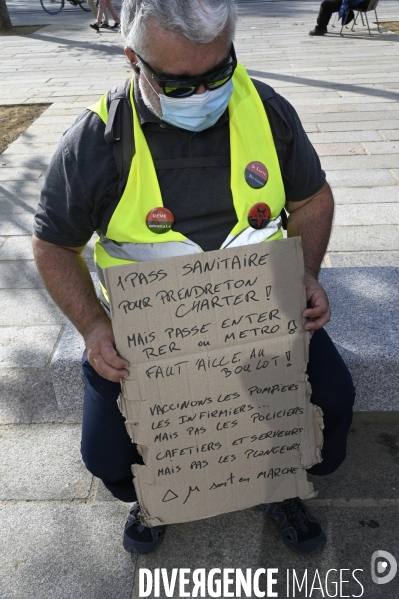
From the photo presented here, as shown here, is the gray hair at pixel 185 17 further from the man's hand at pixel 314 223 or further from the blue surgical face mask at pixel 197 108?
the man's hand at pixel 314 223

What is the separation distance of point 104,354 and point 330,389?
0.70 metres

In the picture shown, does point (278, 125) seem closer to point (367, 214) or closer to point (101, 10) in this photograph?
point (367, 214)

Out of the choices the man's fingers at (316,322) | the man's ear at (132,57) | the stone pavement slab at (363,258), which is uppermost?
the man's ear at (132,57)

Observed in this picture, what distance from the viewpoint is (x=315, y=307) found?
5.82 ft

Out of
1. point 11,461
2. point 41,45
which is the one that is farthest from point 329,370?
point 41,45

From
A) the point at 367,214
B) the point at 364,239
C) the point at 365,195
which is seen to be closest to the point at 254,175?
the point at 364,239

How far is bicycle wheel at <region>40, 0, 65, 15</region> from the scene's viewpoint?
18469mm

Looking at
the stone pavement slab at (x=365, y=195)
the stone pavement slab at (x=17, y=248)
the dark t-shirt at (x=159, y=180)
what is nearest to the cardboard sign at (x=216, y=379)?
the dark t-shirt at (x=159, y=180)

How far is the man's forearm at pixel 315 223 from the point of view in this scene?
6.66ft


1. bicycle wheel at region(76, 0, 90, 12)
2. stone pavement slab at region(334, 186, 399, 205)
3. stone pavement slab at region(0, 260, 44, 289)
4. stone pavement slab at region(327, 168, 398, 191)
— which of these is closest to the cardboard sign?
stone pavement slab at region(0, 260, 44, 289)

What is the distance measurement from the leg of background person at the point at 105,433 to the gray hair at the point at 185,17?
99 cm

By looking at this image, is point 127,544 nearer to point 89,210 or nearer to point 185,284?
point 185,284

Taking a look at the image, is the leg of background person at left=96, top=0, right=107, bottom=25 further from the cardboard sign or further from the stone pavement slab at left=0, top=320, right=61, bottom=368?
the cardboard sign

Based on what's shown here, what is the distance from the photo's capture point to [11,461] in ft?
7.75
